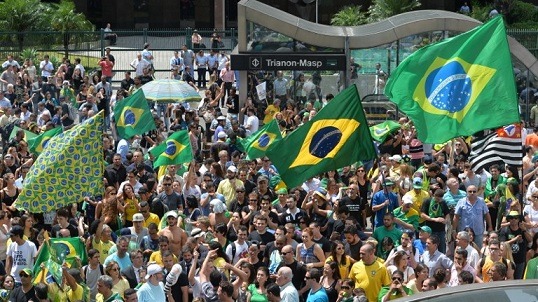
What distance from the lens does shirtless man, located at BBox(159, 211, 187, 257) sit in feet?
45.7

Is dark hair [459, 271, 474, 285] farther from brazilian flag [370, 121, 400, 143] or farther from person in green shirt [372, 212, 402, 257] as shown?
brazilian flag [370, 121, 400, 143]

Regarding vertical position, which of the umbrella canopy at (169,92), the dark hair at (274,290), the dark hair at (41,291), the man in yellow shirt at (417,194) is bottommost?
the dark hair at (41,291)

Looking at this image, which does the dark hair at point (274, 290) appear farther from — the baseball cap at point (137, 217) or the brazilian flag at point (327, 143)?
the baseball cap at point (137, 217)

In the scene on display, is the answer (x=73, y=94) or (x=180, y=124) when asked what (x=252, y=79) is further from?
(x=73, y=94)

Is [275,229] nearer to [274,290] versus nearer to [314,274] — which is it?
[314,274]

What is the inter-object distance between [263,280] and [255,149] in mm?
6879

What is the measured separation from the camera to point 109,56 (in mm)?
32875

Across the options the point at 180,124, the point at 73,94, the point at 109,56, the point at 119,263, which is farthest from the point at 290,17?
the point at 119,263

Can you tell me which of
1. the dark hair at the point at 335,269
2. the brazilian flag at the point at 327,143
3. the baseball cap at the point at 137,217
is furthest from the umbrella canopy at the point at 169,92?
the dark hair at the point at 335,269

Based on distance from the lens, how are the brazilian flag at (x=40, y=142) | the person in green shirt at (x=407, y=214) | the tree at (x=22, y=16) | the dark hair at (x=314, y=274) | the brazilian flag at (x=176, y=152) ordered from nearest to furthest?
the dark hair at (x=314, y=274) < the person in green shirt at (x=407, y=214) < the brazilian flag at (x=176, y=152) < the brazilian flag at (x=40, y=142) < the tree at (x=22, y=16)

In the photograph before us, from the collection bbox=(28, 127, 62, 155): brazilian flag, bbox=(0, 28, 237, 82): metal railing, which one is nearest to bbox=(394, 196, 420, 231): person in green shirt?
bbox=(28, 127, 62, 155): brazilian flag

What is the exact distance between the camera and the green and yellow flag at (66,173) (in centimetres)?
1439

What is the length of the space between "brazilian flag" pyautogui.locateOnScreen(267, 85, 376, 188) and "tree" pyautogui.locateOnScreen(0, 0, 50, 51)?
84.3 ft

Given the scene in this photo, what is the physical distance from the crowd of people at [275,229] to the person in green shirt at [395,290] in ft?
0.06
